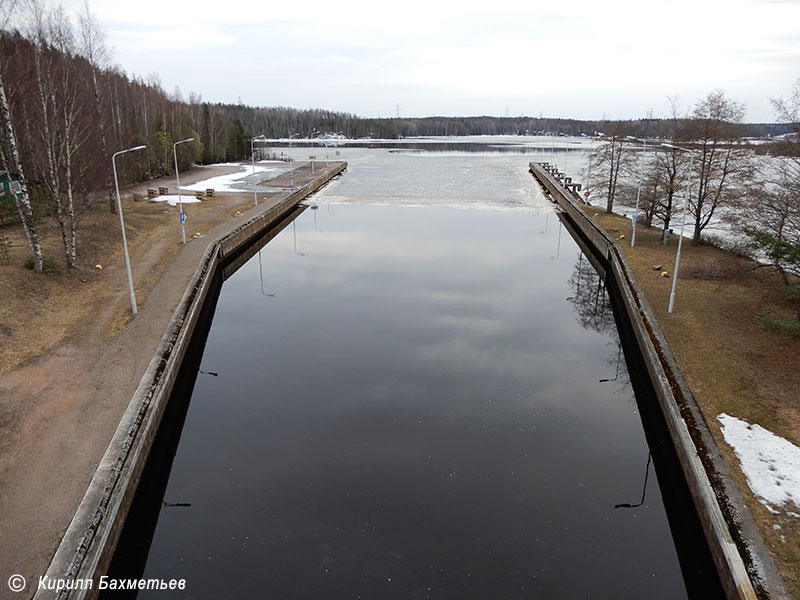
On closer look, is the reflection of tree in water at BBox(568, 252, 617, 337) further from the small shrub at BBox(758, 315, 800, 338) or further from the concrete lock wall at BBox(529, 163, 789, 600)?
the small shrub at BBox(758, 315, 800, 338)

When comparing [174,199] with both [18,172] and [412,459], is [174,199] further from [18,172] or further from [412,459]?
[412,459]

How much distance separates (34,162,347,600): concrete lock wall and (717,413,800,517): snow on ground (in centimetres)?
1163

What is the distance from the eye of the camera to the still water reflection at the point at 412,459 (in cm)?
966

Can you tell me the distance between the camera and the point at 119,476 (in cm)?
1045

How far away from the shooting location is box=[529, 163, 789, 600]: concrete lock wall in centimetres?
837

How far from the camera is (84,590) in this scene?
821 centimetres

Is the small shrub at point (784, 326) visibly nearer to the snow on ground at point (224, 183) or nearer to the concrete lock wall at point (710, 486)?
the concrete lock wall at point (710, 486)

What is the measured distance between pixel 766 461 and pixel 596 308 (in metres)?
12.8

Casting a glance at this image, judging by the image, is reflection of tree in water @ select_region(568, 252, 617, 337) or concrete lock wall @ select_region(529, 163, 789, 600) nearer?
concrete lock wall @ select_region(529, 163, 789, 600)

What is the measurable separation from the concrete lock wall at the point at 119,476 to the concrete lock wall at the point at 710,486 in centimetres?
1002

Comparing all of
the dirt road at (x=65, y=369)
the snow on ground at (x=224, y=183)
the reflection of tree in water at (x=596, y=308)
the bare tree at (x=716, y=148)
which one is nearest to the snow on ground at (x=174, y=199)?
the snow on ground at (x=224, y=183)

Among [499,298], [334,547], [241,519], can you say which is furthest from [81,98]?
[334,547]

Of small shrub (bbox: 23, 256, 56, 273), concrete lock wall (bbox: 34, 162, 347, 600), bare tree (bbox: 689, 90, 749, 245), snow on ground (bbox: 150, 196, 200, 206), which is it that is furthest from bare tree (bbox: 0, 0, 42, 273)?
bare tree (bbox: 689, 90, 749, 245)

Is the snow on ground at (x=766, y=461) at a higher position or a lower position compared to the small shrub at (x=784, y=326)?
lower
